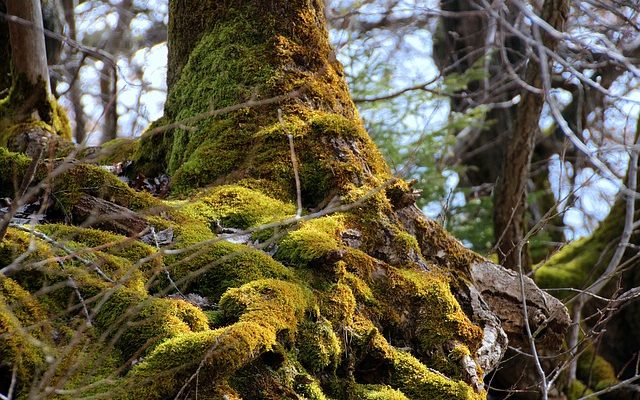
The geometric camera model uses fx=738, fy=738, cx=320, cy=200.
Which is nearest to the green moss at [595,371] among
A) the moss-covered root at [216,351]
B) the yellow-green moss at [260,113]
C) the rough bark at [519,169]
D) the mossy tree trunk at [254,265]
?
the rough bark at [519,169]

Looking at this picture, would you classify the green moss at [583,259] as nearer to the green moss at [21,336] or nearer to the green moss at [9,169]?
the green moss at [9,169]

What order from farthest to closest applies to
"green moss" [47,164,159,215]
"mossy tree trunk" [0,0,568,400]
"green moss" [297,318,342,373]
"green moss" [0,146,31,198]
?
"green moss" [0,146,31,198] < "green moss" [47,164,159,215] < "green moss" [297,318,342,373] < "mossy tree trunk" [0,0,568,400]

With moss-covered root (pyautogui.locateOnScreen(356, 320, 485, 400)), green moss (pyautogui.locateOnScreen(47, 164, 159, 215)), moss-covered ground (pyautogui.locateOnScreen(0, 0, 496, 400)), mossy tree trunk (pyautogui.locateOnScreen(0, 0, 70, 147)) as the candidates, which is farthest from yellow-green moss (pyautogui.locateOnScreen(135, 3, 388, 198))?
mossy tree trunk (pyautogui.locateOnScreen(0, 0, 70, 147))

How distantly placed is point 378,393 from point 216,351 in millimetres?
903

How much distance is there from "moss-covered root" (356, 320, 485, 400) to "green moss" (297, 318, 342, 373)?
190 mm

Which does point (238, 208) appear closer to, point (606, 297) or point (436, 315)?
point (436, 315)

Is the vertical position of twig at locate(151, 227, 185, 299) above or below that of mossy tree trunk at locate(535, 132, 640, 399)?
below

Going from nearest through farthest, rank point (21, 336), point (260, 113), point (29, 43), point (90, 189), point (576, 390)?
point (21, 336) < point (90, 189) < point (260, 113) < point (29, 43) < point (576, 390)

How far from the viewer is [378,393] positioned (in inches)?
124

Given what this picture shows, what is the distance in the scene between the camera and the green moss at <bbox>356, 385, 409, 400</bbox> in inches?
123

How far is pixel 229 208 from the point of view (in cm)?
377

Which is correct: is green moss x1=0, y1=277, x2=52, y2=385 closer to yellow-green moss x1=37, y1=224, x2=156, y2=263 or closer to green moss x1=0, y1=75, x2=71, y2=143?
yellow-green moss x1=37, y1=224, x2=156, y2=263

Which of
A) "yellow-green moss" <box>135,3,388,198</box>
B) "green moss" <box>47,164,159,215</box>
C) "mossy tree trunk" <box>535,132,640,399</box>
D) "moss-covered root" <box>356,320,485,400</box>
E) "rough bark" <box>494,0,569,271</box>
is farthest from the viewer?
"mossy tree trunk" <box>535,132,640,399</box>

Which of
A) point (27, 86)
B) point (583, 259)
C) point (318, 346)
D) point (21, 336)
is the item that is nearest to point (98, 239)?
point (21, 336)
